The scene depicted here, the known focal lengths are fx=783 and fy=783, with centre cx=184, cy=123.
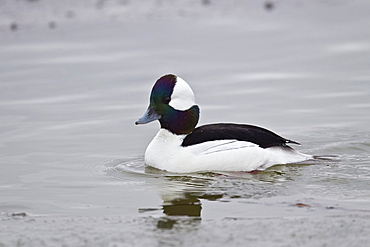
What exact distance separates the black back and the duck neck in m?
0.15

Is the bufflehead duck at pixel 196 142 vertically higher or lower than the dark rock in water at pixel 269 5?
lower

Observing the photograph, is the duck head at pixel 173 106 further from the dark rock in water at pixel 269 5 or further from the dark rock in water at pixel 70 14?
the dark rock in water at pixel 269 5

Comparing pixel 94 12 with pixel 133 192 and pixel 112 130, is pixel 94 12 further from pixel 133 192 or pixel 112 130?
pixel 133 192

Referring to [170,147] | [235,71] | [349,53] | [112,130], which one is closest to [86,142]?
[112,130]

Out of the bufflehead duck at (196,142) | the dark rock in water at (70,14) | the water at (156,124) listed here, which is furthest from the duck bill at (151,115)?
the dark rock in water at (70,14)

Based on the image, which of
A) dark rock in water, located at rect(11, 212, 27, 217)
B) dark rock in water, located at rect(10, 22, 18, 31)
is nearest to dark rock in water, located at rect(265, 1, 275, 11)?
dark rock in water, located at rect(10, 22, 18, 31)

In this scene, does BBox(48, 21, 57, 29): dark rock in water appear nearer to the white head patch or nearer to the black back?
the white head patch

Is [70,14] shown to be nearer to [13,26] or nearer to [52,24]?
[52,24]

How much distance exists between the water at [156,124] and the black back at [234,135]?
1.04ft

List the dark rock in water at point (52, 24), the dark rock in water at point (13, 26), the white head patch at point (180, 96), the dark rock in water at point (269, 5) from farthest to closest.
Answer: the dark rock in water at point (269, 5), the dark rock in water at point (52, 24), the dark rock in water at point (13, 26), the white head patch at point (180, 96)

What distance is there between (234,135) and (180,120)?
648mm

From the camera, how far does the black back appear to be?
27.3 ft

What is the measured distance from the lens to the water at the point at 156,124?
6156 millimetres

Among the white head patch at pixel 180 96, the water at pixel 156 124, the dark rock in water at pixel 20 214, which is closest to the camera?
the water at pixel 156 124
